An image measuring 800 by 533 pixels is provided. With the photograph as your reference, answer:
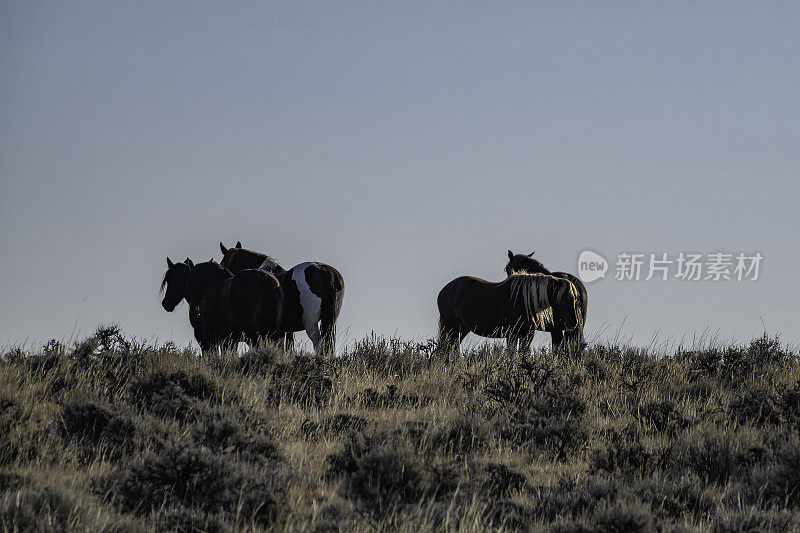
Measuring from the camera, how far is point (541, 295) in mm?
14773

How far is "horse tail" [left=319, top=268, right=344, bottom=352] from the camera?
1530cm

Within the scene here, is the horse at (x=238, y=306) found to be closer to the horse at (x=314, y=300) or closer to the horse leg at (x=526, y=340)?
the horse at (x=314, y=300)

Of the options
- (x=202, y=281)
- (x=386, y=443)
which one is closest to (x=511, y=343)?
(x=202, y=281)

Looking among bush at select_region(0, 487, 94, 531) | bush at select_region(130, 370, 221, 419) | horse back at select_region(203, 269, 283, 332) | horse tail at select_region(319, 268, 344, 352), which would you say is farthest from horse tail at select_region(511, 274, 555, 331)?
bush at select_region(0, 487, 94, 531)

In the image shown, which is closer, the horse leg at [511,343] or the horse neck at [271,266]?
the horse leg at [511,343]

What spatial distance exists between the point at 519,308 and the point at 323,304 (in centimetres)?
309

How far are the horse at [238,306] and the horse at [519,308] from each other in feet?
8.72

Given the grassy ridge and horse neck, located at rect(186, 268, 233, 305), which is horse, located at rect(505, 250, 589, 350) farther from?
horse neck, located at rect(186, 268, 233, 305)

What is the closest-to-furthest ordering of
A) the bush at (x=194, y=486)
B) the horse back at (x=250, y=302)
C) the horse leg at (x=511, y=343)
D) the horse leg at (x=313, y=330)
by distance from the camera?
1. the bush at (x=194, y=486)
2. the horse leg at (x=511, y=343)
3. the horse back at (x=250, y=302)
4. the horse leg at (x=313, y=330)

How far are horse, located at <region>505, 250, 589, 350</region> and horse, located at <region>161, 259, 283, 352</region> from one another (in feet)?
13.3

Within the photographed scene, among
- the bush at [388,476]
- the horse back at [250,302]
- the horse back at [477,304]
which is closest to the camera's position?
the bush at [388,476]

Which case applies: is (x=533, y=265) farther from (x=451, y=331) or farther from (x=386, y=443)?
(x=386, y=443)

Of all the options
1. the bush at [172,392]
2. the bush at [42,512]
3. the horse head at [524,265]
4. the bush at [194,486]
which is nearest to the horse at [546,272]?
the horse head at [524,265]

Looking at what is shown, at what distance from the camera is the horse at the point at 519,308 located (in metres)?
14.8
